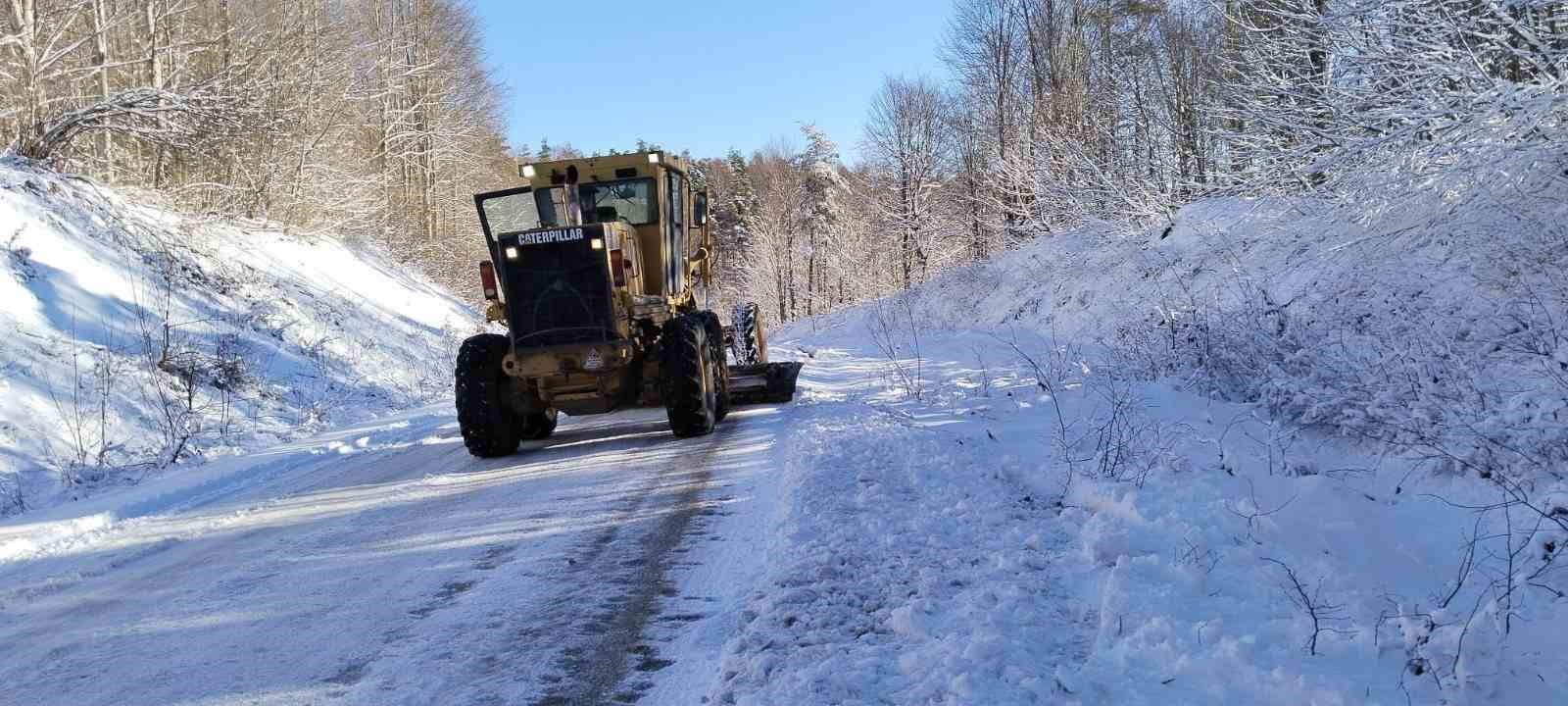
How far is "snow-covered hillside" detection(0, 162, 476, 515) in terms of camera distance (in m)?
8.27

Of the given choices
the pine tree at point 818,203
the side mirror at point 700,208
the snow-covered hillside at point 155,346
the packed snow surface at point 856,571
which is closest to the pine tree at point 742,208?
the pine tree at point 818,203

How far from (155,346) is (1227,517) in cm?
1205

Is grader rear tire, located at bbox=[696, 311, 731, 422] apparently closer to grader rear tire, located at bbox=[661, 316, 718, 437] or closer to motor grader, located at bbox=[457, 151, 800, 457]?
motor grader, located at bbox=[457, 151, 800, 457]

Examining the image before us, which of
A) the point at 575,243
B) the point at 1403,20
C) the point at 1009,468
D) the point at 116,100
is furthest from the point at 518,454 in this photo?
the point at 116,100

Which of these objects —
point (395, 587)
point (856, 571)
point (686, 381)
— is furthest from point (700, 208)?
point (856, 571)

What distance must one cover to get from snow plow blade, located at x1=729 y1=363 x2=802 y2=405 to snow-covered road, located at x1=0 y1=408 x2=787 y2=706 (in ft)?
8.84

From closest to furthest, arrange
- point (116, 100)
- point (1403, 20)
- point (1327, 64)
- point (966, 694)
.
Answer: point (966, 694), point (1403, 20), point (1327, 64), point (116, 100)

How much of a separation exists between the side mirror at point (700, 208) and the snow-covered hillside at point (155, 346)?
5008 millimetres

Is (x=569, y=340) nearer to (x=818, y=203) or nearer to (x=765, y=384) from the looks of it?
(x=765, y=384)

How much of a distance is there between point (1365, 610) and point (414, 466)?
661cm

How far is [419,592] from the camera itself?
382cm

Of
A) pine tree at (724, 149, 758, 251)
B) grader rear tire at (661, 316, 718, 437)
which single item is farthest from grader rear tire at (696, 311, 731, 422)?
pine tree at (724, 149, 758, 251)

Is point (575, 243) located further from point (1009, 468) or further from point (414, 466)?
point (1009, 468)

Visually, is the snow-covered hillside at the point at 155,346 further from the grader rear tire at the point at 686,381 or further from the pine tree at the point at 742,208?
the pine tree at the point at 742,208
